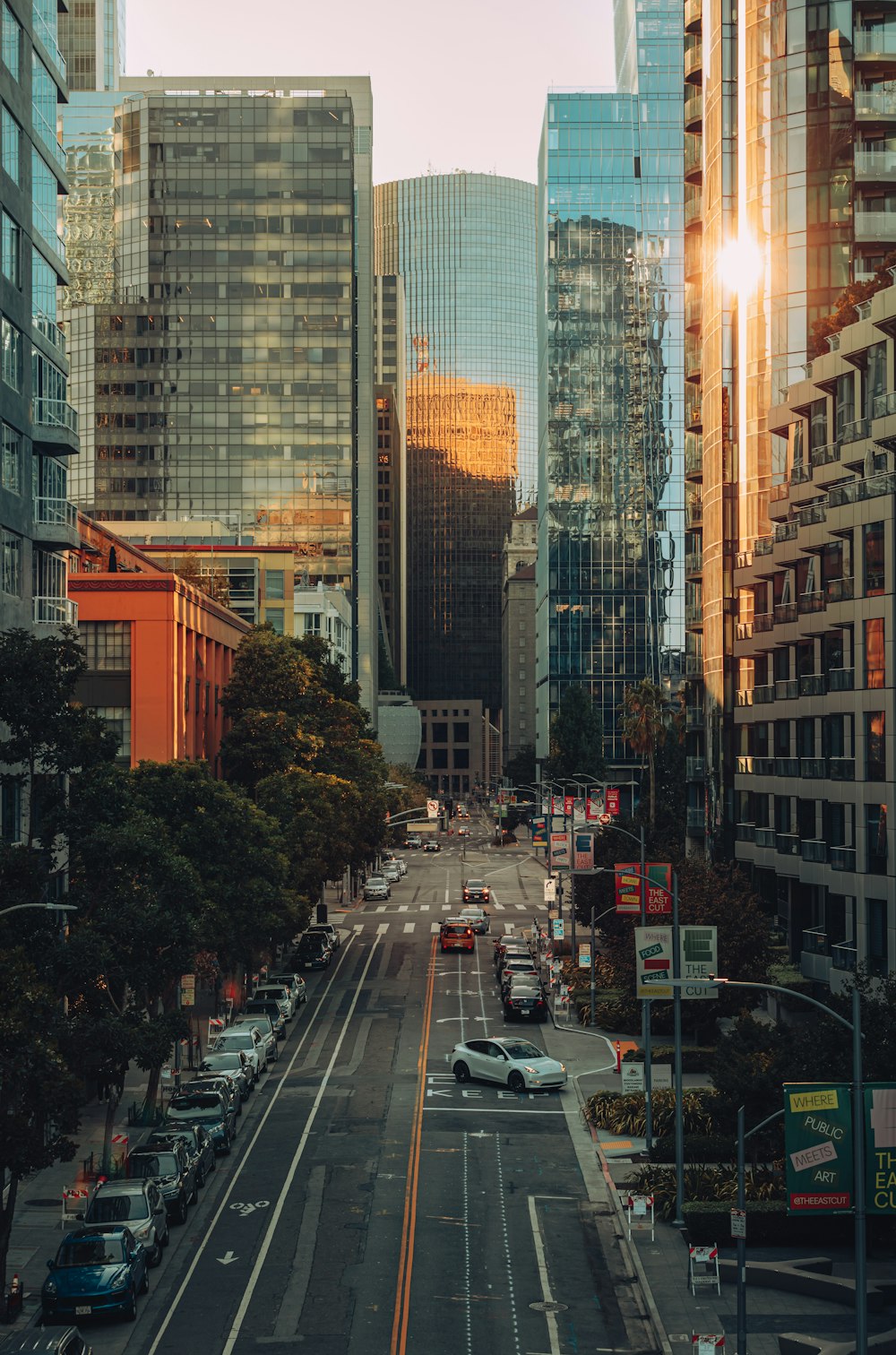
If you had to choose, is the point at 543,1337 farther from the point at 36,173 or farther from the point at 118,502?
the point at 118,502

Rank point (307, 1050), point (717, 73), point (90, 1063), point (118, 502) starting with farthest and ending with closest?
point (118, 502) < point (717, 73) < point (307, 1050) < point (90, 1063)

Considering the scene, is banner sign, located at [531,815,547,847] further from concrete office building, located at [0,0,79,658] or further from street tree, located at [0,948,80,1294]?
street tree, located at [0,948,80,1294]

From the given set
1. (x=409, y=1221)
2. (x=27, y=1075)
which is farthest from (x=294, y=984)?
(x=27, y=1075)

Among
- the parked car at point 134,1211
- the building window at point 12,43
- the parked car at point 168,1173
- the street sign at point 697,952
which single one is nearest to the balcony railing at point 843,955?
the street sign at point 697,952

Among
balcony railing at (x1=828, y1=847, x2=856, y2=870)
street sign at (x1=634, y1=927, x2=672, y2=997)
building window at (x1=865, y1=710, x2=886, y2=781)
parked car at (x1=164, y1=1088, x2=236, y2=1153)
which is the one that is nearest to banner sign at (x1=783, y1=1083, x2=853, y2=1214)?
street sign at (x1=634, y1=927, x2=672, y2=997)

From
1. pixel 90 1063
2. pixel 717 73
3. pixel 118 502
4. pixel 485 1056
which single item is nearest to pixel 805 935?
pixel 485 1056

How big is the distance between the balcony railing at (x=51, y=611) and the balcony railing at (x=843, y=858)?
2526cm

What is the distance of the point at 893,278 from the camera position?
169 feet

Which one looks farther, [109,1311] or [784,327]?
[784,327]

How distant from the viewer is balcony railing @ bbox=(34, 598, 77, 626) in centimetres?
4700

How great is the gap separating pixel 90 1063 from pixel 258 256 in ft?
559

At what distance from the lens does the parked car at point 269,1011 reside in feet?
197

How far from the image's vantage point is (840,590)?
171 ft

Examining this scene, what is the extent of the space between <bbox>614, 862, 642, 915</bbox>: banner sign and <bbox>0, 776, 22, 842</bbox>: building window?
17.1 m
